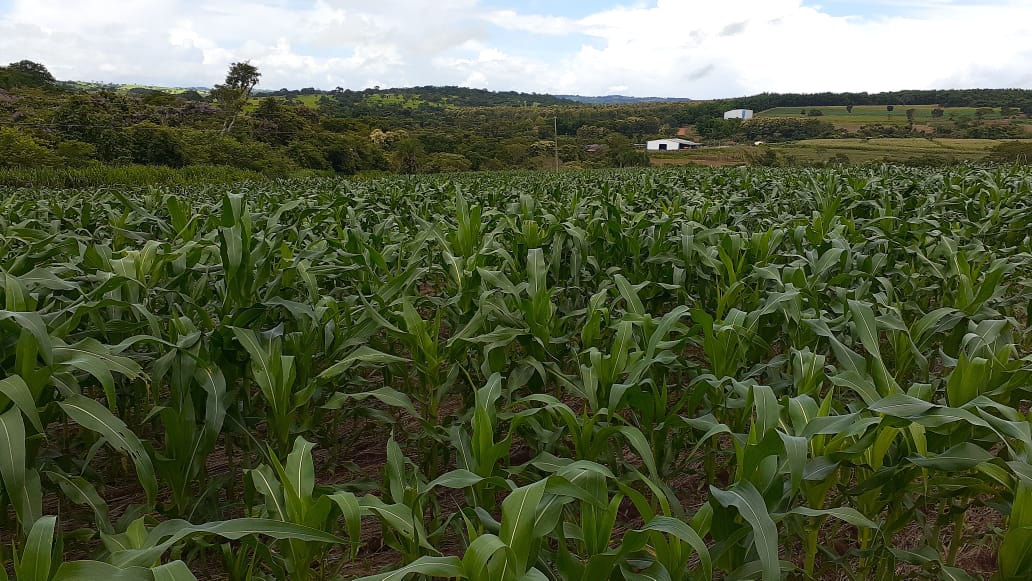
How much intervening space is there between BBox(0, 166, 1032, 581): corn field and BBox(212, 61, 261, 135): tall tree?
64.1m

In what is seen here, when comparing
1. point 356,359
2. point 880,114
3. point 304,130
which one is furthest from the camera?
point 880,114

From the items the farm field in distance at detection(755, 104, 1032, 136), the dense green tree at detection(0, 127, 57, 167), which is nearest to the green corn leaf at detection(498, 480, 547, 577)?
the dense green tree at detection(0, 127, 57, 167)

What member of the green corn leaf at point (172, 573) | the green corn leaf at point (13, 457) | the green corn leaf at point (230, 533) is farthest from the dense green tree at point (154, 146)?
the green corn leaf at point (172, 573)

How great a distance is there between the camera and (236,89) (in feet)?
220

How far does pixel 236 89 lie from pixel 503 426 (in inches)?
2998

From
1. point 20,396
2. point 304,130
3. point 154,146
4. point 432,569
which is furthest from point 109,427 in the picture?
point 304,130

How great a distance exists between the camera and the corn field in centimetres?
142

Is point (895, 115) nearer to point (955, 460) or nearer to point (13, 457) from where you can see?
point (955, 460)

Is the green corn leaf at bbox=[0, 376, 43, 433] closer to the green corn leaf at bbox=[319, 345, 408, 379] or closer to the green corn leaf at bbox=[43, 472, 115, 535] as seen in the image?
the green corn leaf at bbox=[43, 472, 115, 535]

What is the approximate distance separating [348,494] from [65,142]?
4999 centimetres

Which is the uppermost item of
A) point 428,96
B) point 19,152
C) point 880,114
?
point 428,96

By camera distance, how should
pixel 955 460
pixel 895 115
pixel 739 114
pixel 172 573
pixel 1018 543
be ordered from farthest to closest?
pixel 739 114, pixel 895 115, pixel 955 460, pixel 1018 543, pixel 172 573

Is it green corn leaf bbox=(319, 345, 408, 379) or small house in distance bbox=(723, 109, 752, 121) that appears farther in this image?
small house in distance bbox=(723, 109, 752, 121)

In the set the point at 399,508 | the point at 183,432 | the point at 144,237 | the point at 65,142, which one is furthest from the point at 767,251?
the point at 65,142
